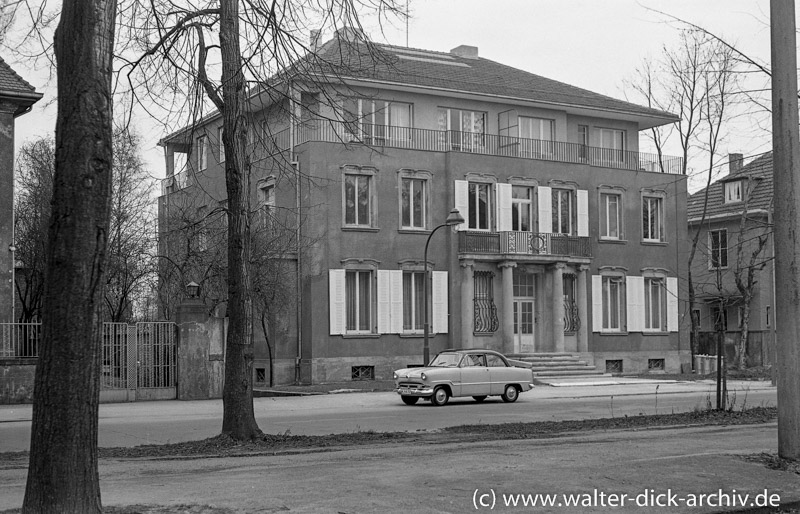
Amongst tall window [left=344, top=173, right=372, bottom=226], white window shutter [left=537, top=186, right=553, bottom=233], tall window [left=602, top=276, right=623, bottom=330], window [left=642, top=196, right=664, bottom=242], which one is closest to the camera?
tall window [left=344, top=173, right=372, bottom=226]

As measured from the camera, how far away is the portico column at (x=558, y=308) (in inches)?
1695

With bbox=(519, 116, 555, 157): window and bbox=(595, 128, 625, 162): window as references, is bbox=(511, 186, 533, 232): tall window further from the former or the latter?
bbox=(595, 128, 625, 162): window

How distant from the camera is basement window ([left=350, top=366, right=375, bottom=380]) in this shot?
3888 centimetres

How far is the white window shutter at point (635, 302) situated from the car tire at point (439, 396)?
21356mm

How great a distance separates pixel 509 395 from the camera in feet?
91.6

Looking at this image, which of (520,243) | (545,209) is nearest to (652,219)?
(545,209)

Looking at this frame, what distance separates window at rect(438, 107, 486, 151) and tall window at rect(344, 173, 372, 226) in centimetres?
492

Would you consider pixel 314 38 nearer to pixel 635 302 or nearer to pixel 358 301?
pixel 358 301

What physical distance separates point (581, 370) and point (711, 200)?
20629 millimetres

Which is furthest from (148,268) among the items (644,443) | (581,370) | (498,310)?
(644,443)

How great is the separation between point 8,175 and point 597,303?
2579 centimetres

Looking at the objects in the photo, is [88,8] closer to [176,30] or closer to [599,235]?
[176,30]

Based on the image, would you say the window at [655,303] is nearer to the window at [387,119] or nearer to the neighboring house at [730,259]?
the neighboring house at [730,259]

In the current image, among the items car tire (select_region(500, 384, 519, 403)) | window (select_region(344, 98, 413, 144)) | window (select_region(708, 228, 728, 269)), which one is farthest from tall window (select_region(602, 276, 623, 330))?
car tire (select_region(500, 384, 519, 403))
